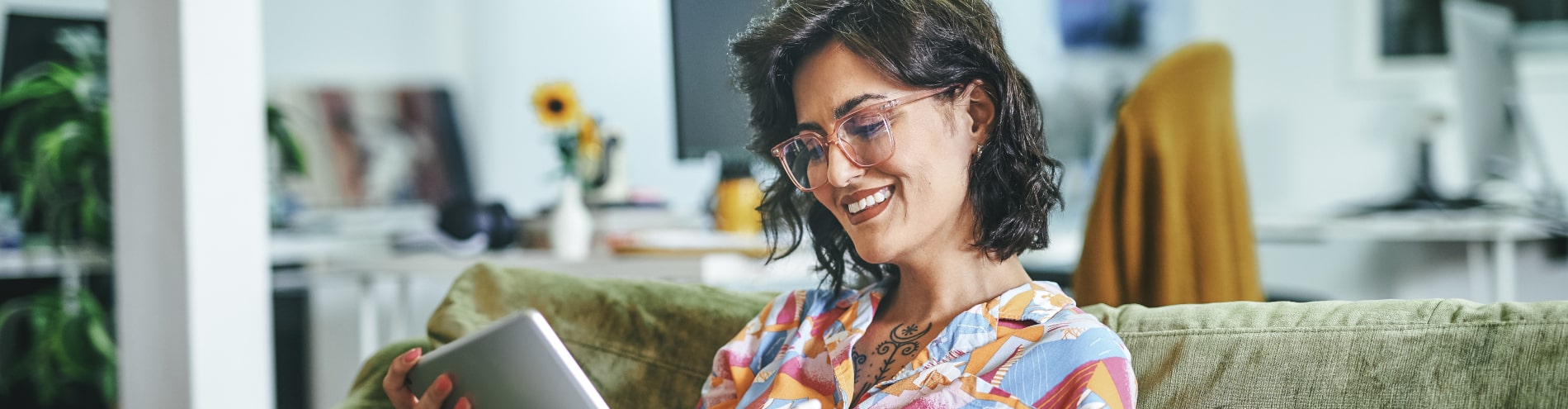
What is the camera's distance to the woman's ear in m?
0.85

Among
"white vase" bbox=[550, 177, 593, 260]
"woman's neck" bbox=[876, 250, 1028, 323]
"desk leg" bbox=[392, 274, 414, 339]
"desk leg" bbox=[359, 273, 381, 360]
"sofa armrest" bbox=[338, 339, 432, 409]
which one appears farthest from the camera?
"desk leg" bbox=[392, 274, 414, 339]

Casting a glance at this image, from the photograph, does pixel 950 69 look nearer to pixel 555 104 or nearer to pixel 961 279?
pixel 961 279

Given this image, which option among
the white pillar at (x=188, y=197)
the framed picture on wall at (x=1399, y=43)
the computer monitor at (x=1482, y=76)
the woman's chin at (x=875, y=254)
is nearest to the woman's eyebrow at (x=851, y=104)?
the woman's chin at (x=875, y=254)

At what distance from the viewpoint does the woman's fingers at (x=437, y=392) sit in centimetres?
93

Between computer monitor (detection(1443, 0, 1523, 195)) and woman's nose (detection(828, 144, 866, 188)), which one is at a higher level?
computer monitor (detection(1443, 0, 1523, 195))

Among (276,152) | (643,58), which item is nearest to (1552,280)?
(643,58)

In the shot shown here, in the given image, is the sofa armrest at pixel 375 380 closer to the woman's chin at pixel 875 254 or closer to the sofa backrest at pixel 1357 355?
the woman's chin at pixel 875 254

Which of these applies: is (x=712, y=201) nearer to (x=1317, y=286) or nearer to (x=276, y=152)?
(x=276, y=152)

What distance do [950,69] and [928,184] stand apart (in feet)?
0.29

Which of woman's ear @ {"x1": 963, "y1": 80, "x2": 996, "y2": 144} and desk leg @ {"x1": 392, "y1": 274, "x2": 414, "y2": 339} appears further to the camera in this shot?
desk leg @ {"x1": 392, "y1": 274, "x2": 414, "y2": 339}

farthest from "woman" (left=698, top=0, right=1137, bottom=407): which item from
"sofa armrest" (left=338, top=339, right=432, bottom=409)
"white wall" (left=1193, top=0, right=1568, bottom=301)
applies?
"white wall" (left=1193, top=0, right=1568, bottom=301)

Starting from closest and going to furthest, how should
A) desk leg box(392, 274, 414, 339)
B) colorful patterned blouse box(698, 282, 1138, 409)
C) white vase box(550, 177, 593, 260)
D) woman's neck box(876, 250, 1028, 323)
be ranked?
colorful patterned blouse box(698, 282, 1138, 409) < woman's neck box(876, 250, 1028, 323) < white vase box(550, 177, 593, 260) < desk leg box(392, 274, 414, 339)

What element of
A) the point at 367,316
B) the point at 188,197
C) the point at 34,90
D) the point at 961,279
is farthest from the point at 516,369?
the point at 34,90

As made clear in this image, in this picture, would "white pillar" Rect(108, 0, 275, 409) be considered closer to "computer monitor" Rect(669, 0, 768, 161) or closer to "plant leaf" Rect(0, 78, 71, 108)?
"computer monitor" Rect(669, 0, 768, 161)
